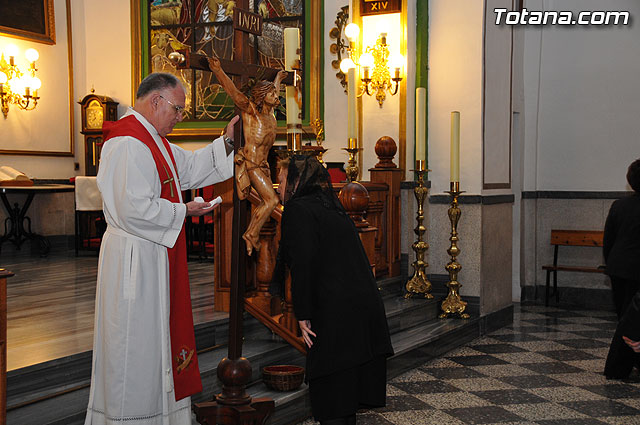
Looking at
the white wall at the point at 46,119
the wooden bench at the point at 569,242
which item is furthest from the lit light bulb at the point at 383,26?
the white wall at the point at 46,119

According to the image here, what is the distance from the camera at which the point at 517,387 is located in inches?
217

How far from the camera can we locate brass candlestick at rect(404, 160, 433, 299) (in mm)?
7180

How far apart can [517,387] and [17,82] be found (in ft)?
28.3

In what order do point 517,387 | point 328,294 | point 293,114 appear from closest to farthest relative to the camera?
point 328,294
point 293,114
point 517,387

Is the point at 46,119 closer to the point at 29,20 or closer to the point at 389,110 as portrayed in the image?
the point at 29,20

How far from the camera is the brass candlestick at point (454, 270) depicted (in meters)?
7.13

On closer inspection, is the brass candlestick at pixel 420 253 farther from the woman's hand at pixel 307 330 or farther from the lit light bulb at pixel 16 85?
the lit light bulb at pixel 16 85

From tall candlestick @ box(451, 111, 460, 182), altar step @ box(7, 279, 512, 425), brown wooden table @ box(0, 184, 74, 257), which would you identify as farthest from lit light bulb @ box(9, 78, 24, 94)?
tall candlestick @ box(451, 111, 460, 182)

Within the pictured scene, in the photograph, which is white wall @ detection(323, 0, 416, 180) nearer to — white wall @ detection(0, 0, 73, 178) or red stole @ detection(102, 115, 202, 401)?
red stole @ detection(102, 115, 202, 401)

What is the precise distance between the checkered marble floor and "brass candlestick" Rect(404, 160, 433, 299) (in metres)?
0.73

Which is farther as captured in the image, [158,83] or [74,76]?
[74,76]

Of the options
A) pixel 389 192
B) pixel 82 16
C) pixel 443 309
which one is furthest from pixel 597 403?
pixel 82 16

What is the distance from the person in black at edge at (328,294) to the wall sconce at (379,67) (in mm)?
4355

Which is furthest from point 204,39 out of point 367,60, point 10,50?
point 367,60
